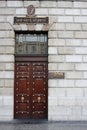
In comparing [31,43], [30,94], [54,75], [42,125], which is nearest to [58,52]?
[54,75]

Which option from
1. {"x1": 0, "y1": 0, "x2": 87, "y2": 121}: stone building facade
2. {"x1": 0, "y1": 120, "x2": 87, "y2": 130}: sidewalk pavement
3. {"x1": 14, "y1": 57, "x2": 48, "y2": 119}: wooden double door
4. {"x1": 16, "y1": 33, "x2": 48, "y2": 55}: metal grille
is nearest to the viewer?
{"x1": 0, "y1": 120, "x2": 87, "y2": 130}: sidewalk pavement

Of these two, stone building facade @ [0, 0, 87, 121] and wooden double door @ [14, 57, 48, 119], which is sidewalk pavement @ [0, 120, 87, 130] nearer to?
stone building facade @ [0, 0, 87, 121]

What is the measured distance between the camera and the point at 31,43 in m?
16.7

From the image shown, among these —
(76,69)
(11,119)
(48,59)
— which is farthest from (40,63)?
(11,119)

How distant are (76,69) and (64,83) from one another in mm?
788

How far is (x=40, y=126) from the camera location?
49.1 feet

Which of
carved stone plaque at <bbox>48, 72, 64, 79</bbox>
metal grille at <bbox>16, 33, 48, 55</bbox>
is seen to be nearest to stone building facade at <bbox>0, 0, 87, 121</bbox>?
carved stone plaque at <bbox>48, 72, 64, 79</bbox>

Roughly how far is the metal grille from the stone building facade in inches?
15.1

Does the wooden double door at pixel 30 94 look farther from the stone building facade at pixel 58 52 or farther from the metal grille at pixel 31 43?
the metal grille at pixel 31 43

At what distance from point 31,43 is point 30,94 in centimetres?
223

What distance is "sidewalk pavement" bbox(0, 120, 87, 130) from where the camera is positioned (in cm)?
1456

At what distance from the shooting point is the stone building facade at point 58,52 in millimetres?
16219

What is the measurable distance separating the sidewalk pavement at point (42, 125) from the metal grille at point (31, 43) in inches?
120

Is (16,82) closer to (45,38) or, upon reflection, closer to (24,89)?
(24,89)
